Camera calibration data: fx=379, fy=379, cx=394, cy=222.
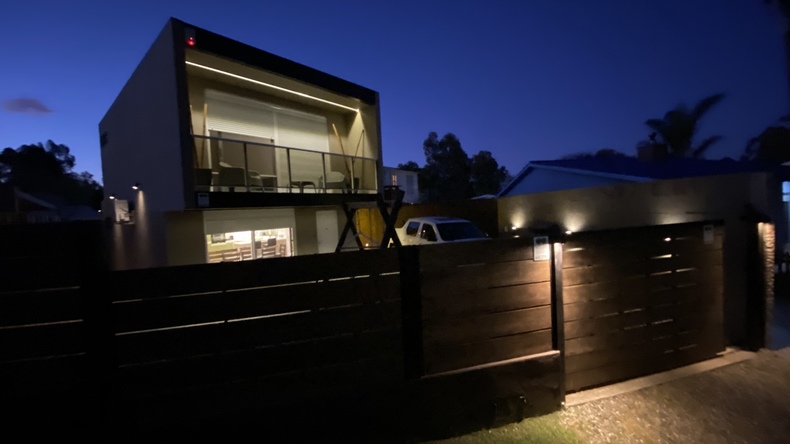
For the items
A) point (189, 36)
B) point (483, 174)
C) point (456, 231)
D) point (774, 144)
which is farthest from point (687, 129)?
point (189, 36)

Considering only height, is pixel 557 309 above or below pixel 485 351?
above

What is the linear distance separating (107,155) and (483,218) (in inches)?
497

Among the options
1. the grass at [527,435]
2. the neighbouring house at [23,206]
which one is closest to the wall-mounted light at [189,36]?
the grass at [527,435]

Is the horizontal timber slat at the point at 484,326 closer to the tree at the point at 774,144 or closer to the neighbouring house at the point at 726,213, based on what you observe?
the neighbouring house at the point at 726,213

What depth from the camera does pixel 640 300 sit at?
435 cm

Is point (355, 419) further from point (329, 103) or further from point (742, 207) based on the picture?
point (329, 103)

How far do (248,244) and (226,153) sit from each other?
216 centimetres

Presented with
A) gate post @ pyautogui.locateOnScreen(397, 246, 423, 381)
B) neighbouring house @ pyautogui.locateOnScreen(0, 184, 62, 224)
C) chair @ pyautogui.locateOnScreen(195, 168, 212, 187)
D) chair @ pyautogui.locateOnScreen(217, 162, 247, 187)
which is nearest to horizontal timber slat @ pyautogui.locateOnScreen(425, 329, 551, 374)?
gate post @ pyautogui.locateOnScreen(397, 246, 423, 381)

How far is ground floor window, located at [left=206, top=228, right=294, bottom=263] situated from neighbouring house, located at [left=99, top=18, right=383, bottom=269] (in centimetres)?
2

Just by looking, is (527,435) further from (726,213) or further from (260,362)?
(726,213)

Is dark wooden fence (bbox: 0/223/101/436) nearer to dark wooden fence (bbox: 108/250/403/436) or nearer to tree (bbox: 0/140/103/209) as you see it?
dark wooden fence (bbox: 108/250/403/436)

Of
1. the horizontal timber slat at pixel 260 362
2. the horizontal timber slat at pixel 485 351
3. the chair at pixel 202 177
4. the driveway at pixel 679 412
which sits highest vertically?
A: the chair at pixel 202 177

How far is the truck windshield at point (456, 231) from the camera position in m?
10.7

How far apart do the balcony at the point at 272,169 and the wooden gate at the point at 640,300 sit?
6055 millimetres
